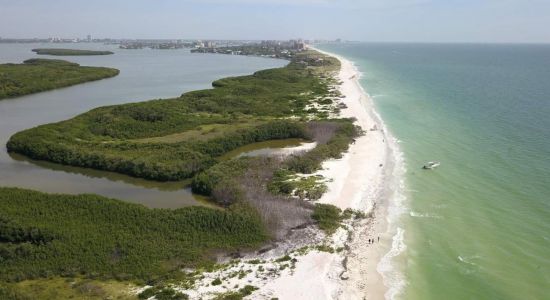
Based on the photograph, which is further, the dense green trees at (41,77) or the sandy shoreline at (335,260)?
the dense green trees at (41,77)

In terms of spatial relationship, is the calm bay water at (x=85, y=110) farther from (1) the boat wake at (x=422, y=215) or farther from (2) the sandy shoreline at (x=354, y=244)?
(1) the boat wake at (x=422, y=215)

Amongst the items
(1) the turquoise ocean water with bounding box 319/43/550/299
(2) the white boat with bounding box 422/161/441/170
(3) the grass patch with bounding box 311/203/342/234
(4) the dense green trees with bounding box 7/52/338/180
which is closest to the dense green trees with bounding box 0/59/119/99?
(4) the dense green trees with bounding box 7/52/338/180

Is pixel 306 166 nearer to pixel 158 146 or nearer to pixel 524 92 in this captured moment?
pixel 158 146

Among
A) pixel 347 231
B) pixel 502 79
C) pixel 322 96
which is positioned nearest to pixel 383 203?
pixel 347 231

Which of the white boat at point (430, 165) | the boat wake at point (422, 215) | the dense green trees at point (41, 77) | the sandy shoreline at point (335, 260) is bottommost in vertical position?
the sandy shoreline at point (335, 260)

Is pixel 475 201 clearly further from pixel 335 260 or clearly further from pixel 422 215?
pixel 335 260

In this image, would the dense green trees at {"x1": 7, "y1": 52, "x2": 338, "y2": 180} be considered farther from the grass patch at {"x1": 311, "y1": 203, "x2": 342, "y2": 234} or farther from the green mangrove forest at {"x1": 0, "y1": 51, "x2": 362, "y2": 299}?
the grass patch at {"x1": 311, "y1": 203, "x2": 342, "y2": 234}

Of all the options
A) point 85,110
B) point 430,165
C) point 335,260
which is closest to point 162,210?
point 335,260

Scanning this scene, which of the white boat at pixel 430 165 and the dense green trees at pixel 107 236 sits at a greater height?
the white boat at pixel 430 165

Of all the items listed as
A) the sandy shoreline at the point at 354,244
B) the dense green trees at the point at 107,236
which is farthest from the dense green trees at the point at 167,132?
the sandy shoreline at the point at 354,244
